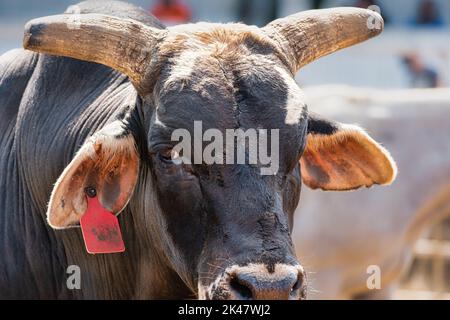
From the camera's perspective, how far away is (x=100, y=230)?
5.00 m

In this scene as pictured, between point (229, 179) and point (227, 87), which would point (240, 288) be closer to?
point (229, 179)

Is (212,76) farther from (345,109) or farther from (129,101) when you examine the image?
(345,109)

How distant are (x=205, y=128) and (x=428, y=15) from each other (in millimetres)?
11481

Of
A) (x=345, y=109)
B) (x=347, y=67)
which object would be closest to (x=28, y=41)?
(x=345, y=109)

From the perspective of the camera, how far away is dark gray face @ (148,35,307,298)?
4277 mm

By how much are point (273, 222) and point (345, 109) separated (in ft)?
18.1

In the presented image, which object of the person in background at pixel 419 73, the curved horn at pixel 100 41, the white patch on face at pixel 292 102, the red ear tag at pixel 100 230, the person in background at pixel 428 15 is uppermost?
the person in background at pixel 428 15

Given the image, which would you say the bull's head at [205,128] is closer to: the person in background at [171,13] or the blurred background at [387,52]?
the blurred background at [387,52]

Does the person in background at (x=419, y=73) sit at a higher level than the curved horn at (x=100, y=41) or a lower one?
higher

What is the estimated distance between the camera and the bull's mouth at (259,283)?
4.14m

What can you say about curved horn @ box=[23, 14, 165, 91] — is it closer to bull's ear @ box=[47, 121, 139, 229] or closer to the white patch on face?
bull's ear @ box=[47, 121, 139, 229]

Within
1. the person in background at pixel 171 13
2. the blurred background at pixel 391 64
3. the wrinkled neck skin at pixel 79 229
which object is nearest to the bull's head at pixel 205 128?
the wrinkled neck skin at pixel 79 229

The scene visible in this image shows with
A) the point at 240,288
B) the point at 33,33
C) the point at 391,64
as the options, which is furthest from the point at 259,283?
the point at 391,64

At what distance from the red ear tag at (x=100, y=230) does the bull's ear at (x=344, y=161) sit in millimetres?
977
